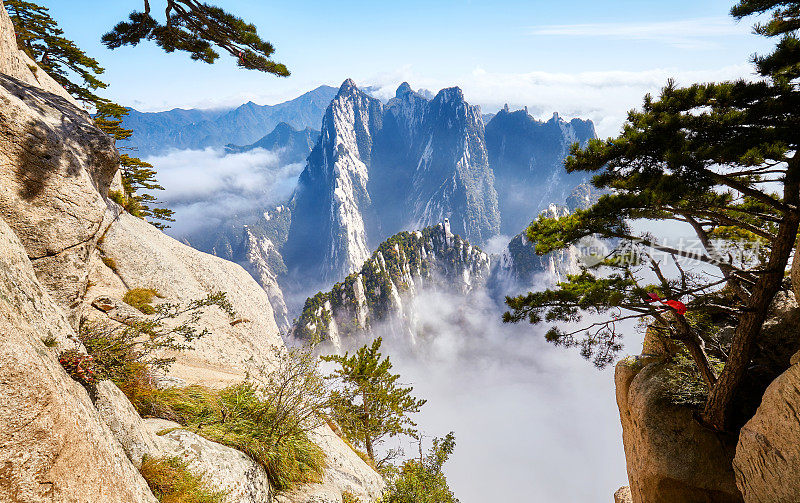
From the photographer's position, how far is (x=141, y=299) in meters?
12.4

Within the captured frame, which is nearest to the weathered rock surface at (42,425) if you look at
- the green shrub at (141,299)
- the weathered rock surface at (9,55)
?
the green shrub at (141,299)

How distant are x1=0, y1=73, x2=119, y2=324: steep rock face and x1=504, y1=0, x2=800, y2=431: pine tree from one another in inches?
485

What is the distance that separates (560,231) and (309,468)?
10.4m

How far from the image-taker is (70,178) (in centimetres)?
797

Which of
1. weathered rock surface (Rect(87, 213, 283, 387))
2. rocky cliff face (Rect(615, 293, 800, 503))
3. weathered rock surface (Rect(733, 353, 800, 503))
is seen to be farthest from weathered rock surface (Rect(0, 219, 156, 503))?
rocky cliff face (Rect(615, 293, 800, 503))

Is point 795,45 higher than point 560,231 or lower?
higher

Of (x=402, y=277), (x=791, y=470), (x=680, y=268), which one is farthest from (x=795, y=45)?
(x=402, y=277)

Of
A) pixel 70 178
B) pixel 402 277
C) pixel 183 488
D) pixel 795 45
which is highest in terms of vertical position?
pixel 402 277

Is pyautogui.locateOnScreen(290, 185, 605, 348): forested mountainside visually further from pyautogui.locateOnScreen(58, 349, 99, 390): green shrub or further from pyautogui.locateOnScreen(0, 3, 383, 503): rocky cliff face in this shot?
pyautogui.locateOnScreen(58, 349, 99, 390): green shrub

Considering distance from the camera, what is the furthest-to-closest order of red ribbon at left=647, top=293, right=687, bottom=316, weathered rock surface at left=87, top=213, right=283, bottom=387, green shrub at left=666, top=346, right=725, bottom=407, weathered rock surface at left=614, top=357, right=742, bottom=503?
weathered rock surface at left=87, top=213, right=283, bottom=387 → green shrub at left=666, top=346, right=725, bottom=407 → weathered rock surface at left=614, top=357, right=742, bottom=503 → red ribbon at left=647, top=293, right=687, bottom=316

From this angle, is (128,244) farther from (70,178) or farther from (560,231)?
(560,231)

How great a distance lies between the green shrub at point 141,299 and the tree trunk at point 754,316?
18.6 m

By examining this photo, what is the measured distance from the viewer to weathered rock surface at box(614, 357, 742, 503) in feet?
36.4

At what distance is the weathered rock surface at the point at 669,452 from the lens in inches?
437
